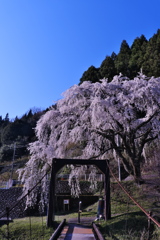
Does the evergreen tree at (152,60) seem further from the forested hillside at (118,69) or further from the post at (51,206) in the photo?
the post at (51,206)

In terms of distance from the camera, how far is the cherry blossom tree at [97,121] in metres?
9.36

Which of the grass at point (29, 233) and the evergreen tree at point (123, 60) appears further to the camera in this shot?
the evergreen tree at point (123, 60)

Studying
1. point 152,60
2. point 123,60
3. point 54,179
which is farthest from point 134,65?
point 54,179

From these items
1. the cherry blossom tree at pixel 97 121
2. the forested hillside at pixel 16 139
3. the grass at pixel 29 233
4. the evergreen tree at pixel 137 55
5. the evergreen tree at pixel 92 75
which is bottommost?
the grass at pixel 29 233

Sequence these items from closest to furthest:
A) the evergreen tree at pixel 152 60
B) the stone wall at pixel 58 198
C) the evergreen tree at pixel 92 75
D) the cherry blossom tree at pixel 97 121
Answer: the cherry blossom tree at pixel 97 121 < the stone wall at pixel 58 198 < the evergreen tree at pixel 152 60 < the evergreen tree at pixel 92 75

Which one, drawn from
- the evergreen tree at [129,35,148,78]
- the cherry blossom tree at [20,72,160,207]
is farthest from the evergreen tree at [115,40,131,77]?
the cherry blossom tree at [20,72,160,207]

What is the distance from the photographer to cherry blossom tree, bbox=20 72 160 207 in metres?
9.36

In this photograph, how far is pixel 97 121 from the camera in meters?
9.34

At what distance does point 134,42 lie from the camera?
32.5 m

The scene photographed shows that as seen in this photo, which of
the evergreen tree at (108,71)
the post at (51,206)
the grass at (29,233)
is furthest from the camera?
the evergreen tree at (108,71)

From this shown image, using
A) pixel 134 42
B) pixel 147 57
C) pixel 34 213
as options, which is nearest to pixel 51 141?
pixel 34 213

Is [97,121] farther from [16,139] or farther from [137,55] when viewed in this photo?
[16,139]

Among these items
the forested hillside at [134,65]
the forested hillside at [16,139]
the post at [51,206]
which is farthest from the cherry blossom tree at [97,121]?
the forested hillside at [16,139]

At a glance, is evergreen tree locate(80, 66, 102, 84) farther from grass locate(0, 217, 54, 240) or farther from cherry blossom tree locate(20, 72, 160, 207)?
grass locate(0, 217, 54, 240)
